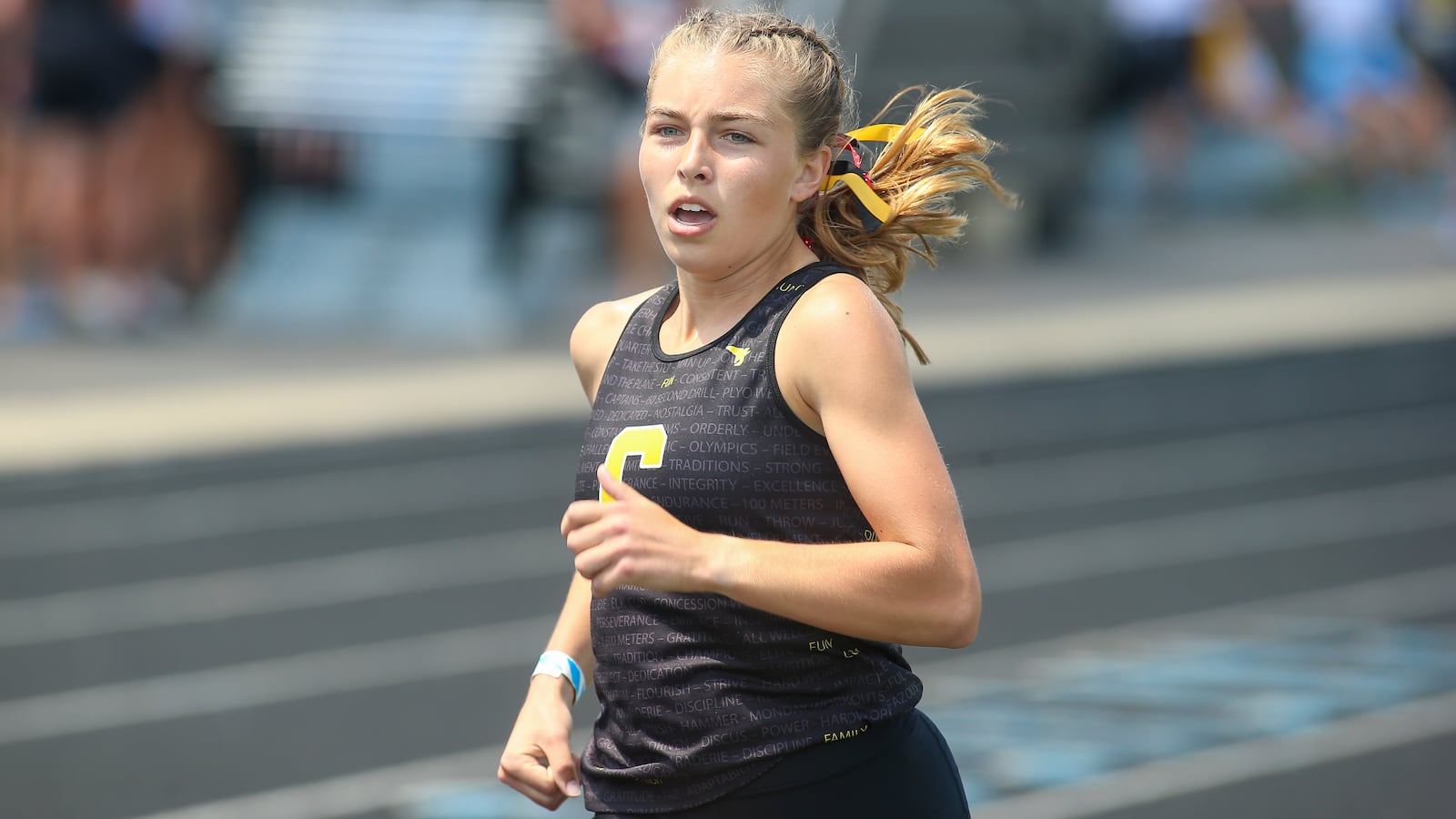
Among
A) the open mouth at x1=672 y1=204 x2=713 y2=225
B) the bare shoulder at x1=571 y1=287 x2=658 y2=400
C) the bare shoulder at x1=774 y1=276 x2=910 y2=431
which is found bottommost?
the bare shoulder at x1=571 y1=287 x2=658 y2=400

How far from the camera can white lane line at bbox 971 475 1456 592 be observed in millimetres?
8398

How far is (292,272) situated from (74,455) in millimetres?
4574

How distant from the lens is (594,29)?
15.6m

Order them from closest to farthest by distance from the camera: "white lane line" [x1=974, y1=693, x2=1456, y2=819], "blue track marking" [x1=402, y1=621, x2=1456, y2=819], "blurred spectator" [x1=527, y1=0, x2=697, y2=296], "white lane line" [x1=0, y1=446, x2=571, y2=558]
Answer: "white lane line" [x1=974, y1=693, x2=1456, y2=819] < "blue track marking" [x1=402, y1=621, x2=1456, y2=819] < "white lane line" [x1=0, y1=446, x2=571, y2=558] < "blurred spectator" [x1=527, y1=0, x2=697, y2=296]

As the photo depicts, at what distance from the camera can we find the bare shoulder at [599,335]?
8.33ft

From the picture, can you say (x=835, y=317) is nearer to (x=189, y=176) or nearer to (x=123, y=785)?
(x=123, y=785)

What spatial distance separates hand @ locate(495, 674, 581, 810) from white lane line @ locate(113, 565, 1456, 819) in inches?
109

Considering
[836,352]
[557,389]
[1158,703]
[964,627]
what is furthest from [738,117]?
[557,389]

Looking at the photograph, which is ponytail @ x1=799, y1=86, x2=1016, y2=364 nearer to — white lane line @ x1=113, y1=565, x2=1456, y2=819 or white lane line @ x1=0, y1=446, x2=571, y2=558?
white lane line @ x1=113, y1=565, x2=1456, y2=819

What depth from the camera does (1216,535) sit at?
8969 mm

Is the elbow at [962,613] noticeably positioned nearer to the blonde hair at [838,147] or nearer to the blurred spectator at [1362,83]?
the blonde hair at [838,147]

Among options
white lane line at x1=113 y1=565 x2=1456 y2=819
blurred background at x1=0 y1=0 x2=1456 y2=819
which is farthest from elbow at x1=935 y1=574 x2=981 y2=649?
white lane line at x1=113 y1=565 x2=1456 y2=819

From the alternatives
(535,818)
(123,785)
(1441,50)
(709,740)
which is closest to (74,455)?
(123,785)

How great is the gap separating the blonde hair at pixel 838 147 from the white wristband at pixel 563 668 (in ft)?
2.06
